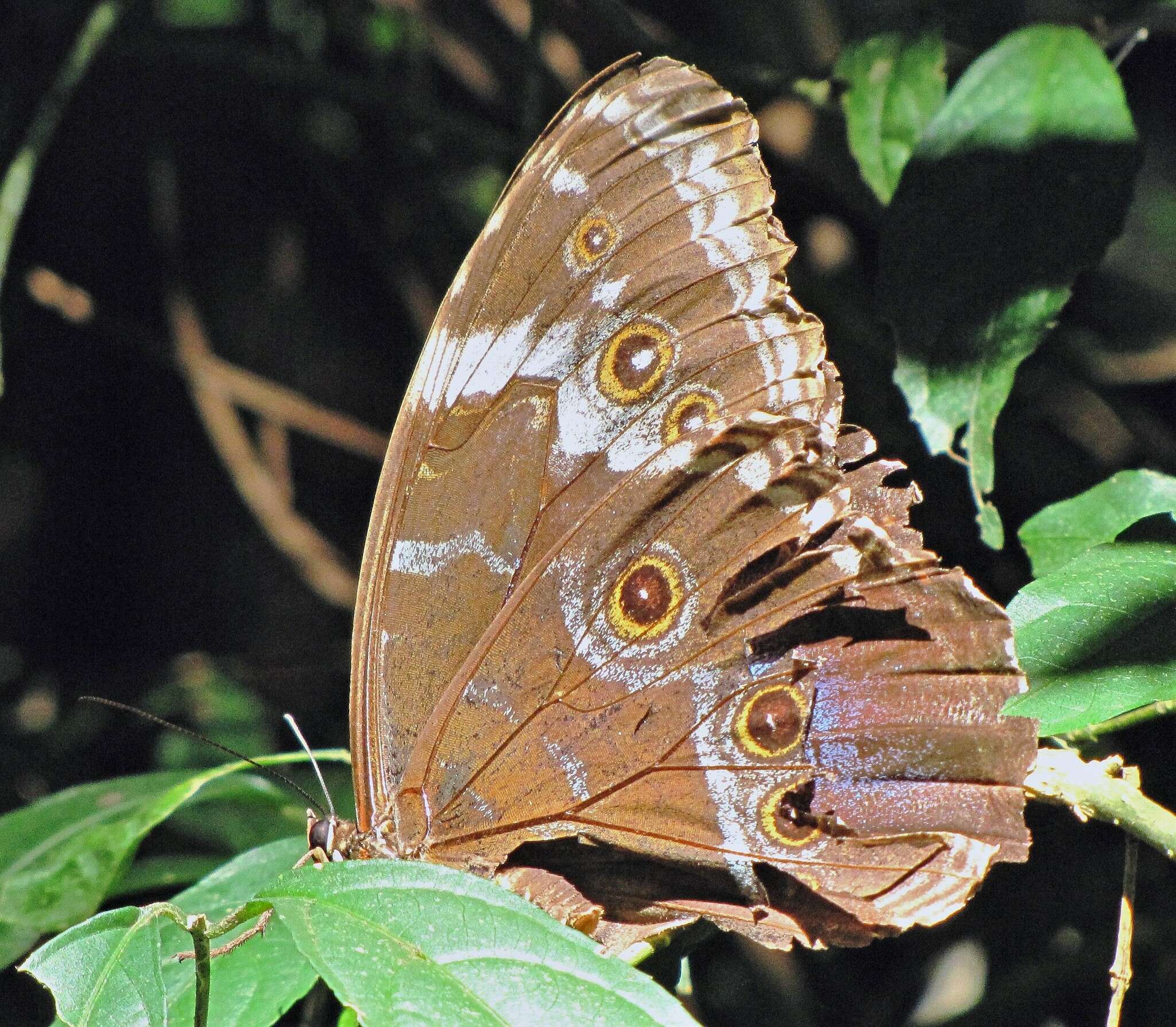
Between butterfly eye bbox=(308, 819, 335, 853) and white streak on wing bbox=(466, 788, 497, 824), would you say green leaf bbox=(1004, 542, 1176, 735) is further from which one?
butterfly eye bbox=(308, 819, 335, 853)

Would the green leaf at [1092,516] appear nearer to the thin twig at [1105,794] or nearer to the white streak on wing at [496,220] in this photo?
the thin twig at [1105,794]

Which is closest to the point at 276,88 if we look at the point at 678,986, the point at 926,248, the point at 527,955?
the point at 926,248

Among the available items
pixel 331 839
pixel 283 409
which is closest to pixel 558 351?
pixel 331 839

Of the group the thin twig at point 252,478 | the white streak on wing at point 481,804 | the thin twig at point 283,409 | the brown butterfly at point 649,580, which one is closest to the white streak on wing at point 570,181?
the brown butterfly at point 649,580

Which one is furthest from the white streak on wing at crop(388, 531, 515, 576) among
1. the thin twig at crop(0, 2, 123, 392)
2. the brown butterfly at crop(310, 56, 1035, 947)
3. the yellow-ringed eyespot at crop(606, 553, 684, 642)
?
the thin twig at crop(0, 2, 123, 392)

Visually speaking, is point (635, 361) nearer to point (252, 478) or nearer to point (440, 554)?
point (440, 554)

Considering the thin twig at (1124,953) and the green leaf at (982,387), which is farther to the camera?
the green leaf at (982,387)
